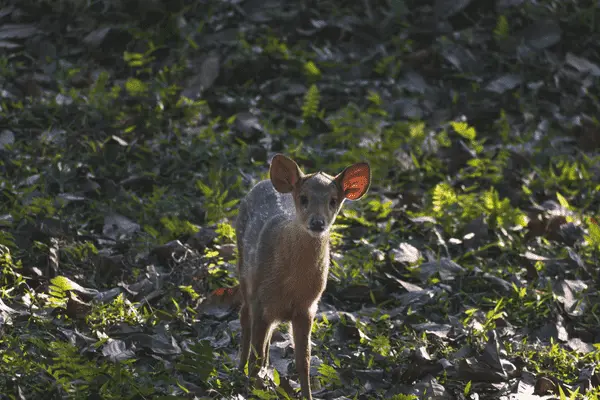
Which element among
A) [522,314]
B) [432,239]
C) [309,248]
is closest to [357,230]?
[432,239]

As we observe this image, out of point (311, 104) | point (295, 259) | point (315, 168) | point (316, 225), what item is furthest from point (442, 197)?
point (316, 225)

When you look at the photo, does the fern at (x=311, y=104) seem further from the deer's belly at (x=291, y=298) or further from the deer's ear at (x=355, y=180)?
the deer's belly at (x=291, y=298)

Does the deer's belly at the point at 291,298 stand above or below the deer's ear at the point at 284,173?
below

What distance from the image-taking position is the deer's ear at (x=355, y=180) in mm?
4957

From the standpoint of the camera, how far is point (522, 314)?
6.00m

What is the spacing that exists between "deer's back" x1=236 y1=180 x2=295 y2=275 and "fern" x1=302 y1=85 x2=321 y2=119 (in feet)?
9.29

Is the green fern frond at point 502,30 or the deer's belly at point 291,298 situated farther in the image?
the green fern frond at point 502,30

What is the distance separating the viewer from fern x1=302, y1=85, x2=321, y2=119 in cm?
830

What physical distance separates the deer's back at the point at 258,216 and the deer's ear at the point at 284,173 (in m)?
0.14

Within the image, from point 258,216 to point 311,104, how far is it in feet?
10.4

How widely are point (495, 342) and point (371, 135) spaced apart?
3.06 meters

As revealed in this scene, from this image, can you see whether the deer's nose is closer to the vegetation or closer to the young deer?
the young deer

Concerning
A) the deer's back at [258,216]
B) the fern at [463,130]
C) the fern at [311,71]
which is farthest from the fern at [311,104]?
the deer's back at [258,216]

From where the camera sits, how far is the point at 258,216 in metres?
5.29
